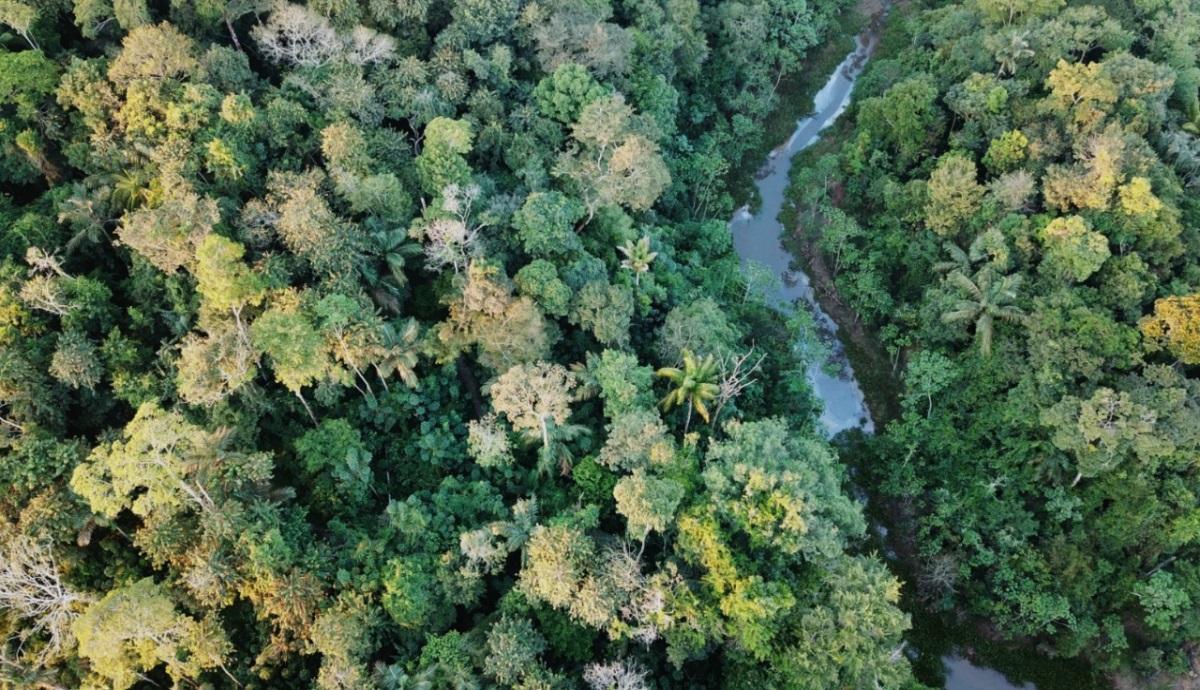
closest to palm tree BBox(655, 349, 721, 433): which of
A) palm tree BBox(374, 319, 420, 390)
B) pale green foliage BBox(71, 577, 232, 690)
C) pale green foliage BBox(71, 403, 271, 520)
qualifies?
Result: palm tree BBox(374, 319, 420, 390)

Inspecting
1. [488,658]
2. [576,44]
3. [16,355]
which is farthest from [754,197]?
[16,355]

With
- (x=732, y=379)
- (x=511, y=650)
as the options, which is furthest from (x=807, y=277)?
(x=511, y=650)

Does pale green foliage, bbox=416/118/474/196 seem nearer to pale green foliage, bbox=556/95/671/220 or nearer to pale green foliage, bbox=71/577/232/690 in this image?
pale green foliage, bbox=556/95/671/220

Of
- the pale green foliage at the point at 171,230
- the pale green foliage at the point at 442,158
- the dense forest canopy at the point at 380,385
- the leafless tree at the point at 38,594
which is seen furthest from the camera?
the pale green foliage at the point at 442,158

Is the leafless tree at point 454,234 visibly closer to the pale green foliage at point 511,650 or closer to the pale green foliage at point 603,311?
the pale green foliage at point 603,311

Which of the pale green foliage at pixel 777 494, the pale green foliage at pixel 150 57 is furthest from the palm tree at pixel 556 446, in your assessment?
the pale green foliage at pixel 150 57

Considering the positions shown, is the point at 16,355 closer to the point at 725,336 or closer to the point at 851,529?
the point at 725,336
